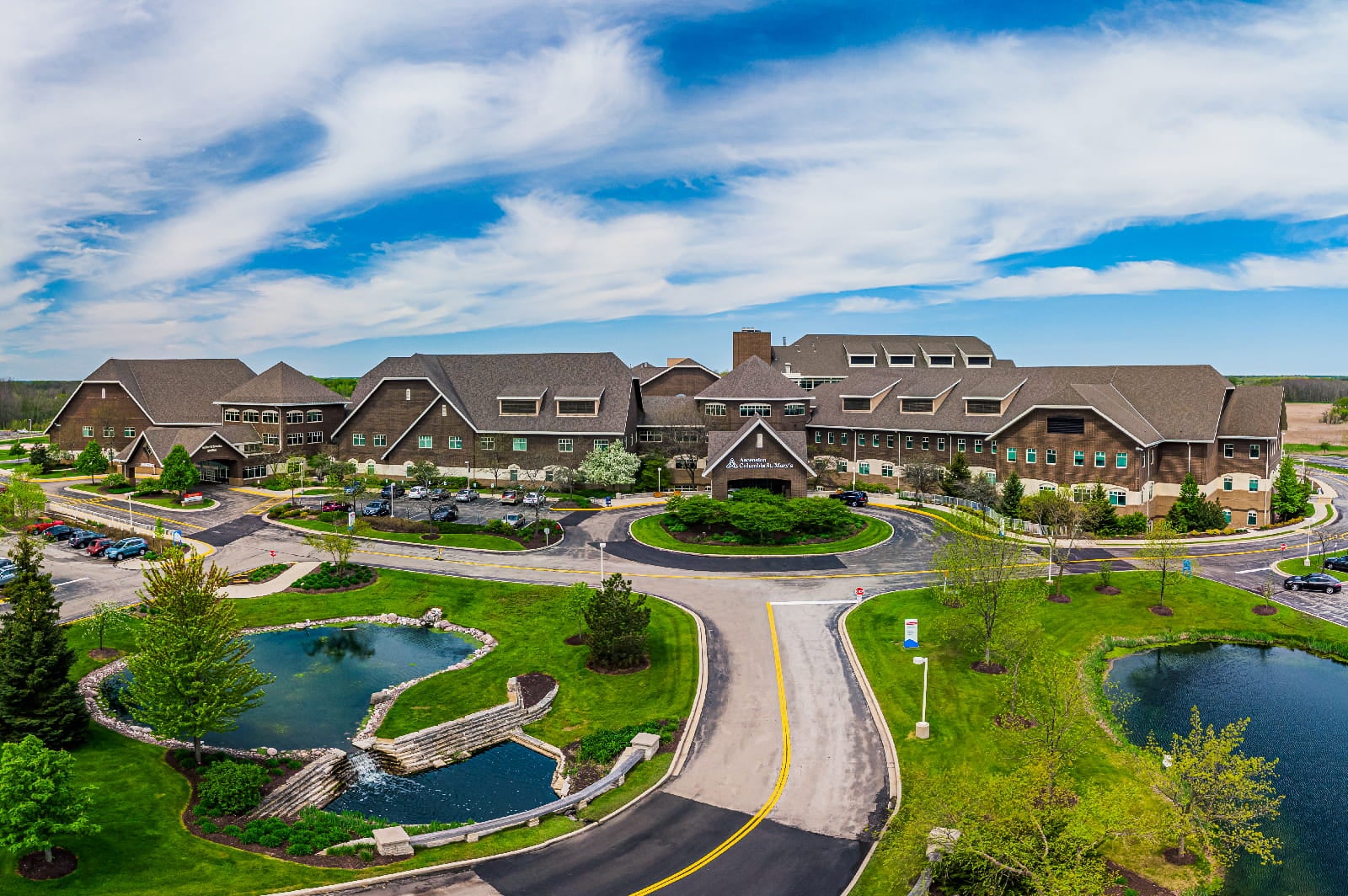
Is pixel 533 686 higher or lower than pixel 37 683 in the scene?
lower

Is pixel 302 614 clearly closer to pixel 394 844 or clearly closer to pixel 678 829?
pixel 394 844

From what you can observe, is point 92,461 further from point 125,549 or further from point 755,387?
point 755,387

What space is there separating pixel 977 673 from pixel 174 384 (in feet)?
302

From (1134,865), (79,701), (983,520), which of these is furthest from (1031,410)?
(79,701)

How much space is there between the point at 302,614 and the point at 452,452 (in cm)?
3897

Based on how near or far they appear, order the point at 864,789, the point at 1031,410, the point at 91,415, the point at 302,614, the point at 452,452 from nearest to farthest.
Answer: the point at 864,789
the point at 302,614
the point at 1031,410
the point at 452,452
the point at 91,415

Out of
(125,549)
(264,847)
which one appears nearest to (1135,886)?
(264,847)

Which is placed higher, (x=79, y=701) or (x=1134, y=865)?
(x=79, y=701)

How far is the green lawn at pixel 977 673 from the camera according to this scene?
22.5m

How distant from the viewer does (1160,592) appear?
44875mm

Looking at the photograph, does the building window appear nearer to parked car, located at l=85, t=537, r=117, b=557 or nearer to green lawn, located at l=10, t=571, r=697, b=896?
green lawn, located at l=10, t=571, r=697, b=896

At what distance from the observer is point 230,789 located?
2522 cm

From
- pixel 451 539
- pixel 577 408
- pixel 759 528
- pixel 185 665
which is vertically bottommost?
pixel 451 539

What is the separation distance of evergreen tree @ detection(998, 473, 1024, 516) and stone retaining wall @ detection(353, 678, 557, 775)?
148 feet
